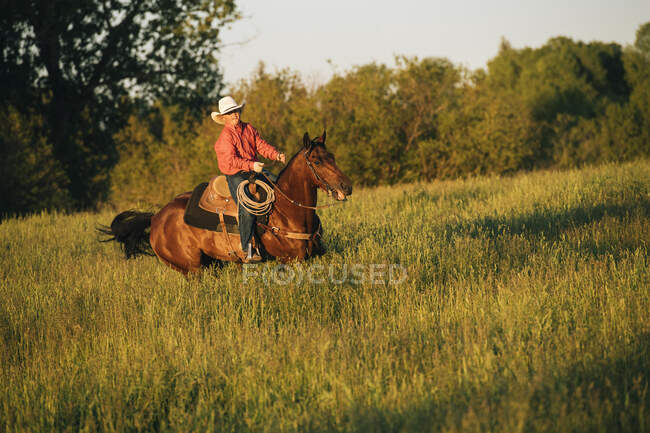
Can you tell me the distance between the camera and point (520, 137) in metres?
25.3

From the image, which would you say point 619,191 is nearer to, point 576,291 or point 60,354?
point 576,291

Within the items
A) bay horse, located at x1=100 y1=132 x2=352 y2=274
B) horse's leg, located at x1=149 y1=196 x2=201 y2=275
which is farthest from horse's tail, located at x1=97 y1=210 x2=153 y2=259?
horse's leg, located at x1=149 y1=196 x2=201 y2=275

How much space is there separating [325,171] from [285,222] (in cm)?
93

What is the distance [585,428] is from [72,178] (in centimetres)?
2378

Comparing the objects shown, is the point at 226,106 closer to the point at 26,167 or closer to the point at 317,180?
the point at 317,180

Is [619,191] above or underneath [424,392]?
above

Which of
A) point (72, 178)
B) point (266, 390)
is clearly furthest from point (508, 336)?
point (72, 178)

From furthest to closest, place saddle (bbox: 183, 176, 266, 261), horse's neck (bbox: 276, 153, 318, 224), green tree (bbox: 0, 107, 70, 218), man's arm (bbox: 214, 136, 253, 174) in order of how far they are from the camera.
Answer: green tree (bbox: 0, 107, 70, 218) < saddle (bbox: 183, 176, 266, 261) < horse's neck (bbox: 276, 153, 318, 224) < man's arm (bbox: 214, 136, 253, 174)

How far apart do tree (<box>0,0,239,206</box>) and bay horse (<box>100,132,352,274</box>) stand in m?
15.6

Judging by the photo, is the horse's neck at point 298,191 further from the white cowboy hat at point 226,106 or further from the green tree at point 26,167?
the green tree at point 26,167

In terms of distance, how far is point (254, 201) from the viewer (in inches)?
251

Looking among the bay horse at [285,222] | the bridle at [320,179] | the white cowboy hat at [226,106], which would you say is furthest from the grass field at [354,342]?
the white cowboy hat at [226,106]

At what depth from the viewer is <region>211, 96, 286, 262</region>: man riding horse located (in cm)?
629

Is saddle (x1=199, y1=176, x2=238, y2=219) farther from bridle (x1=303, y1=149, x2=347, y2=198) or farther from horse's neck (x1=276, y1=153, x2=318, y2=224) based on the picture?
bridle (x1=303, y1=149, x2=347, y2=198)
